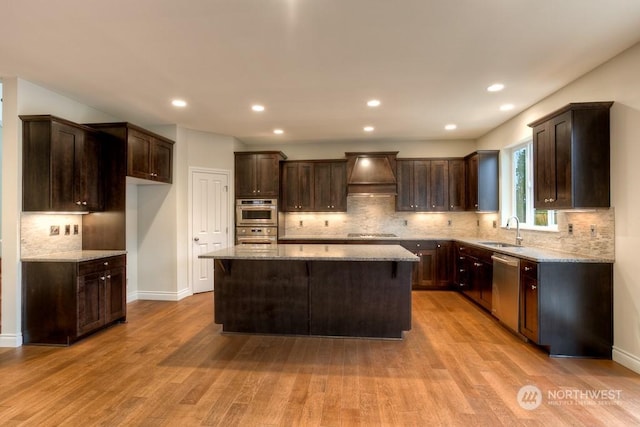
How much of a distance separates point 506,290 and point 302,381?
2.59m

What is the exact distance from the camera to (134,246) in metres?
5.22

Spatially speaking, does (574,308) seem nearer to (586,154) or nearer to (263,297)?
(586,154)

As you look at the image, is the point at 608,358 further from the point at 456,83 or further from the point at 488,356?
the point at 456,83

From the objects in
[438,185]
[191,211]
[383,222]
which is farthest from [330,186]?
[191,211]

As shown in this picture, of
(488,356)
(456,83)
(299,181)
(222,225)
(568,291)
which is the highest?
(456,83)

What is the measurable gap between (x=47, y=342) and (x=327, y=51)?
13.1ft

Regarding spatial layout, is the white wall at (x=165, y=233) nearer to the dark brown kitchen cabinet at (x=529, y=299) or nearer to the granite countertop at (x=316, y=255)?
the granite countertop at (x=316, y=255)

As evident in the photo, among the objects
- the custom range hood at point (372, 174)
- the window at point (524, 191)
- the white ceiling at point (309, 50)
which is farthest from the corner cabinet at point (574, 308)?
the custom range hood at point (372, 174)

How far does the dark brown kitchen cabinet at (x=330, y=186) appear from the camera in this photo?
6234 millimetres

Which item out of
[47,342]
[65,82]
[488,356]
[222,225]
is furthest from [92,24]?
[488,356]

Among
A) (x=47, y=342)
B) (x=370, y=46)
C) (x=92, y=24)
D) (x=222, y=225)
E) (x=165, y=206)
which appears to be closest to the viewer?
(x=92, y=24)

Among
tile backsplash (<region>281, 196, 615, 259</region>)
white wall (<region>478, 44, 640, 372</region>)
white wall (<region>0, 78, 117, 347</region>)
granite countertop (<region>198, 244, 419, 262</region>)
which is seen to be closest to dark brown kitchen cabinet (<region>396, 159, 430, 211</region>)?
tile backsplash (<region>281, 196, 615, 259</region>)

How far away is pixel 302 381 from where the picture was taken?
104 inches

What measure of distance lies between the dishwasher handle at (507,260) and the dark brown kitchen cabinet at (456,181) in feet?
6.97
